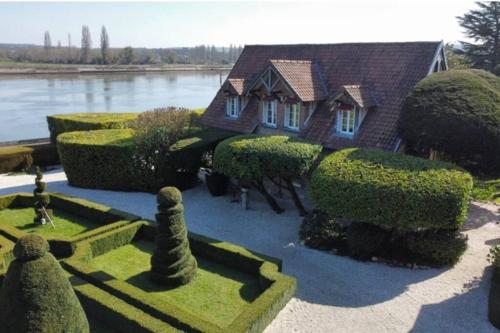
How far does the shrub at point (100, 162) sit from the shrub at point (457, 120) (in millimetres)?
13774

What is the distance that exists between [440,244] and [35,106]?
5677 centimetres

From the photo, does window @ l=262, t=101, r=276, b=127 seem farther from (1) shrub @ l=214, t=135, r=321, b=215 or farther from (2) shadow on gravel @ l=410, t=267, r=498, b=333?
(2) shadow on gravel @ l=410, t=267, r=498, b=333

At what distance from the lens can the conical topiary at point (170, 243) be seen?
1193 centimetres

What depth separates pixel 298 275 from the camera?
1373 cm

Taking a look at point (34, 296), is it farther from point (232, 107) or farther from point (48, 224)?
point (232, 107)

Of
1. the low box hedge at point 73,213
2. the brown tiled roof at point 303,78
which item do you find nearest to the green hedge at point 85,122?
the low box hedge at point 73,213

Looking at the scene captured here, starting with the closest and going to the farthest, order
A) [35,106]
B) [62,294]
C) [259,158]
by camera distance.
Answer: [62,294], [259,158], [35,106]

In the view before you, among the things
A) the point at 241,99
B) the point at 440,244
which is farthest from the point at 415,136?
the point at 241,99

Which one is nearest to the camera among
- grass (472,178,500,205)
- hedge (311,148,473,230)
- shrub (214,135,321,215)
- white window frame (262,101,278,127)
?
hedge (311,148,473,230)

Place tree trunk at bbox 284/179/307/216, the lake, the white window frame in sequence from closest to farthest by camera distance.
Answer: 1. tree trunk at bbox 284/179/307/216
2. the white window frame
3. the lake

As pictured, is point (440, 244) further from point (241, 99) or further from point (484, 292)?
point (241, 99)

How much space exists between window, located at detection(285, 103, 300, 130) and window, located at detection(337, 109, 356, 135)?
7.85 feet

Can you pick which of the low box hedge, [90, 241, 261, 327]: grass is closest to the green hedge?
the low box hedge

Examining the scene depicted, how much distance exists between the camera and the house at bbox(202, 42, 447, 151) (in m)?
18.7
